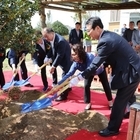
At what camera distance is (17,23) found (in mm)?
3176

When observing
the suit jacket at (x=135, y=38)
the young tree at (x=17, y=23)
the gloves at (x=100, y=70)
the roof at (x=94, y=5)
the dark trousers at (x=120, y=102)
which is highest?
the roof at (x=94, y=5)

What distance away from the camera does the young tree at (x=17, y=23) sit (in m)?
2.93

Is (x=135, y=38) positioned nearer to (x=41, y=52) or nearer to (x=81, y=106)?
(x=41, y=52)

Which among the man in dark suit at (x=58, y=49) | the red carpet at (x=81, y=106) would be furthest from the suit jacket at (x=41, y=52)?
the red carpet at (x=81, y=106)

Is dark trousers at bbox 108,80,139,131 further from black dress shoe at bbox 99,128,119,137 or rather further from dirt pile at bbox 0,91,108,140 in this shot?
dirt pile at bbox 0,91,108,140

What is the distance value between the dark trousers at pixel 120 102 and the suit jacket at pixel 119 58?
102 millimetres

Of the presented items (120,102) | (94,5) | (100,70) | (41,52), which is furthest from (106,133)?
(94,5)

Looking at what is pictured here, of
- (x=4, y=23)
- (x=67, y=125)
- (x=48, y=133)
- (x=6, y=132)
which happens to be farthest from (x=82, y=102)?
(x=4, y=23)

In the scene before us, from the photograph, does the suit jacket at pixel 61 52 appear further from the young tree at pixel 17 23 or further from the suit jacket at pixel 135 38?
the suit jacket at pixel 135 38

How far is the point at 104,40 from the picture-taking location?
2904 millimetres

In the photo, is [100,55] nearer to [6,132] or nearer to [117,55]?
[117,55]

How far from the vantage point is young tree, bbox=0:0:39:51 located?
2.93m

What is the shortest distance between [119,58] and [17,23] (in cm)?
137

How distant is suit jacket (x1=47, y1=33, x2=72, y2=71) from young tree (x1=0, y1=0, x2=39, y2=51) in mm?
1200
